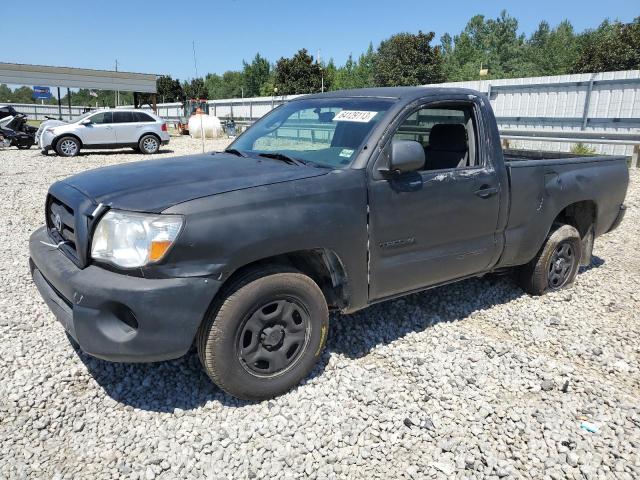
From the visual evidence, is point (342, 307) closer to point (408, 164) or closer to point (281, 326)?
point (281, 326)

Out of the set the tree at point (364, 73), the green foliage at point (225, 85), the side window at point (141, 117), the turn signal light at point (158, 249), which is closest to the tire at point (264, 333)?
the turn signal light at point (158, 249)

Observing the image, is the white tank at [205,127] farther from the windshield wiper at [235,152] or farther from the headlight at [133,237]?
the headlight at [133,237]

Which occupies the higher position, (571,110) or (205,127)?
(571,110)

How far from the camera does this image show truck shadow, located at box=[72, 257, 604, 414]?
9.93 feet

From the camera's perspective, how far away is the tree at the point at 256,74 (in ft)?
236

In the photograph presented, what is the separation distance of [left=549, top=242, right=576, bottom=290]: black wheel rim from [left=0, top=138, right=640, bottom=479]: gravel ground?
1.62ft

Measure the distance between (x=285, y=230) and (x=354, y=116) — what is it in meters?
1.22

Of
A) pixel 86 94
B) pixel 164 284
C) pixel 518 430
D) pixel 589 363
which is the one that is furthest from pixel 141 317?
pixel 86 94

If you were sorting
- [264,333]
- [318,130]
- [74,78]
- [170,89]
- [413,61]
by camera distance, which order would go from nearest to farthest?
[264,333], [318,130], [74,78], [413,61], [170,89]

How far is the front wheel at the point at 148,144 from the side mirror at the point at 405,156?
16614 mm

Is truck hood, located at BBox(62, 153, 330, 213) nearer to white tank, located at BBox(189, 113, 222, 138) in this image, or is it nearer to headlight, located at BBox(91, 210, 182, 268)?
headlight, located at BBox(91, 210, 182, 268)

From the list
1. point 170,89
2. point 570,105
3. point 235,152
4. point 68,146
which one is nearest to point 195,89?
point 170,89

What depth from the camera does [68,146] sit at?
54.6 ft

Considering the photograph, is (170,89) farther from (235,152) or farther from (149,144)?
(235,152)
